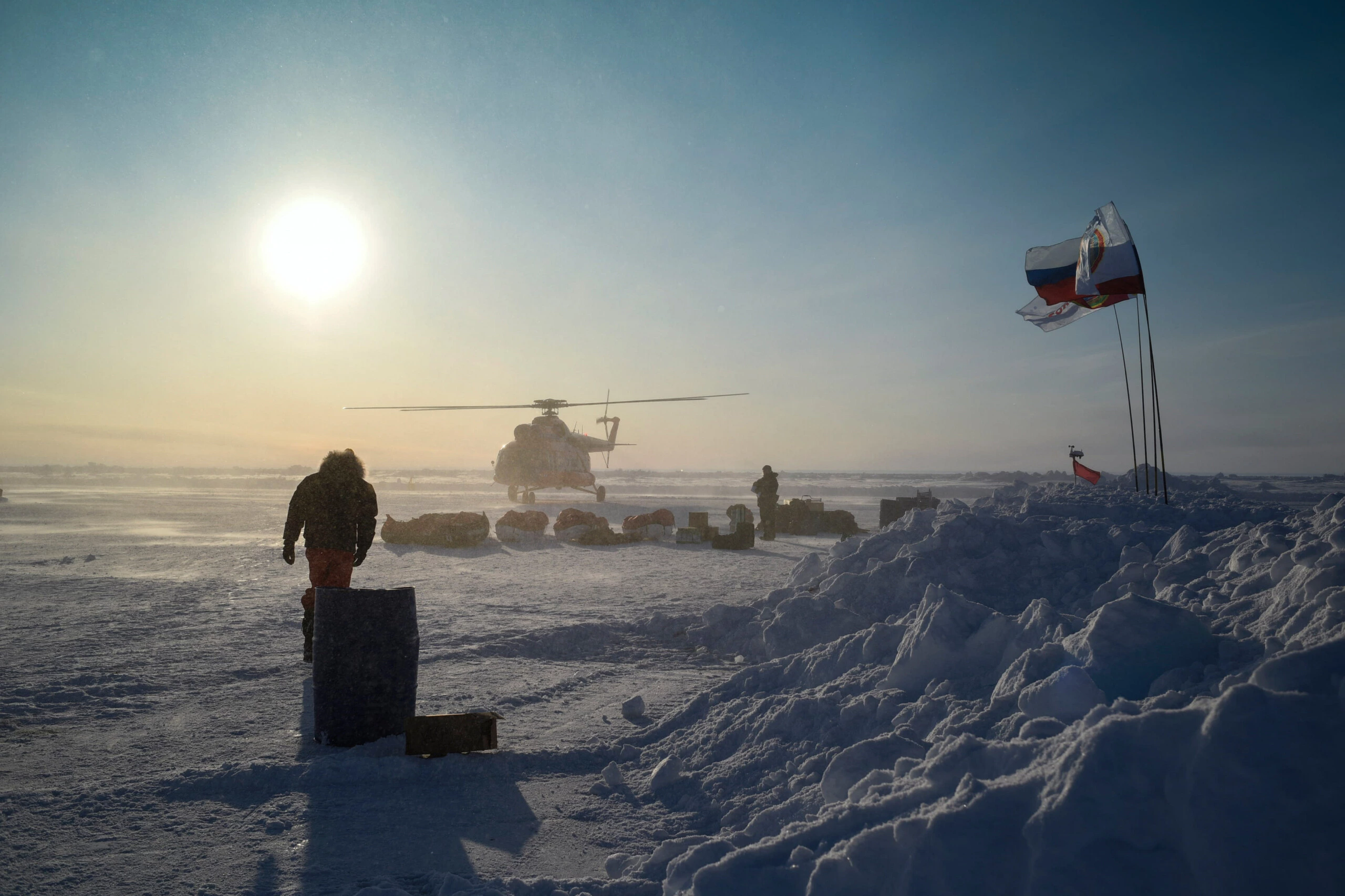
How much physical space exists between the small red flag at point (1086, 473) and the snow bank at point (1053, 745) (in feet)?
25.5

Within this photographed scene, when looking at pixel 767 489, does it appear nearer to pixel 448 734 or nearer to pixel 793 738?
pixel 793 738

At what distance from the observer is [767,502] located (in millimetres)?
16922

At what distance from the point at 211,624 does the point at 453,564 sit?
478cm

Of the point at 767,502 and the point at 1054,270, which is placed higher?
the point at 1054,270

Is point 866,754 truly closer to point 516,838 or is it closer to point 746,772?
point 746,772

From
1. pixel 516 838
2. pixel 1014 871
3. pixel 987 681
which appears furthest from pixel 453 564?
pixel 1014 871

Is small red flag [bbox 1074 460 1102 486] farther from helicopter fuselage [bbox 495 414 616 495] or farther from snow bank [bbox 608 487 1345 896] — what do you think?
helicopter fuselage [bbox 495 414 616 495]

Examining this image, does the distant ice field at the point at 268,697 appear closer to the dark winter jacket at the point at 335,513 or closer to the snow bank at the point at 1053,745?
the snow bank at the point at 1053,745

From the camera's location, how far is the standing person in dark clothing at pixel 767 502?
54.5 feet

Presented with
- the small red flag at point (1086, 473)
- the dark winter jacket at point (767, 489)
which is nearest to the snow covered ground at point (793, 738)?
the small red flag at point (1086, 473)

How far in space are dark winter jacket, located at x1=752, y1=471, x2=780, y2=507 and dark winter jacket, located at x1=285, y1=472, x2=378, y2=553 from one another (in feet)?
38.6

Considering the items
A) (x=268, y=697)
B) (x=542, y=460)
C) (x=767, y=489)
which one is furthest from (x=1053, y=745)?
(x=542, y=460)

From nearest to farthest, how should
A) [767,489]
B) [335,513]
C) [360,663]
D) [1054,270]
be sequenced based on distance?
[360,663]
[335,513]
[1054,270]
[767,489]

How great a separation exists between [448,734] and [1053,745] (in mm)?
2997
